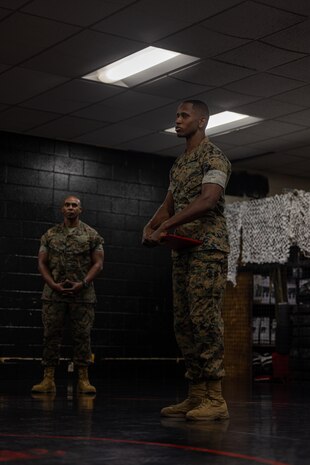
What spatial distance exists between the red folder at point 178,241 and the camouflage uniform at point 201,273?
0.04 metres

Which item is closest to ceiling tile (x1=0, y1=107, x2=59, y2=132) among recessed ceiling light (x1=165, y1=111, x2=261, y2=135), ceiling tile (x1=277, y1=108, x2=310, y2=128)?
recessed ceiling light (x1=165, y1=111, x2=261, y2=135)

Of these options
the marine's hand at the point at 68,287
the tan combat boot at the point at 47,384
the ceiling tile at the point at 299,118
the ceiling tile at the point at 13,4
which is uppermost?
the ceiling tile at the point at 13,4

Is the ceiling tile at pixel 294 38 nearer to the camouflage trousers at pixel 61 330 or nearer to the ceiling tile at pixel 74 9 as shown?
the ceiling tile at pixel 74 9

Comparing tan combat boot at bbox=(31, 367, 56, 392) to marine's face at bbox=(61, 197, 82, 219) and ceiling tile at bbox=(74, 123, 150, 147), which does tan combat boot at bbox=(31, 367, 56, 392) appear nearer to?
marine's face at bbox=(61, 197, 82, 219)

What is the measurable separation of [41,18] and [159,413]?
2.95m

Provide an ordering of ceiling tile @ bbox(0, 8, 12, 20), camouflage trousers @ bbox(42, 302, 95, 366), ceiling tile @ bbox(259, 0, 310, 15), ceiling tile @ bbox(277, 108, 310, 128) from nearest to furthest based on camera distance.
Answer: ceiling tile @ bbox(259, 0, 310, 15) → ceiling tile @ bbox(0, 8, 12, 20) → camouflage trousers @ bbox(42, 302, 95, 366) → ceiling tile @ bbox(277, 108, 310, 128)

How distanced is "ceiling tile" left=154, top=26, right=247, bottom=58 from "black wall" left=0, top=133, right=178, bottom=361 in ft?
10.3

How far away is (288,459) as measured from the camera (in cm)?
264

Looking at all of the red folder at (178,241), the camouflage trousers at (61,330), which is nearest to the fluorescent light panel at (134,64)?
the camouflage trousers at (61,330)

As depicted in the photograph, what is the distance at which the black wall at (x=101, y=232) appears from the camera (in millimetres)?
8562

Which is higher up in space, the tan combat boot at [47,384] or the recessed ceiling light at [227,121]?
the recessed ceiling light at [227,121]

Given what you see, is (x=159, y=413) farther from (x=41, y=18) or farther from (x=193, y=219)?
(x=41, y=18)

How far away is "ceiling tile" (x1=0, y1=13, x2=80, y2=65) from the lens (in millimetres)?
5633

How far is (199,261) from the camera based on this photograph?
3.84 meters
